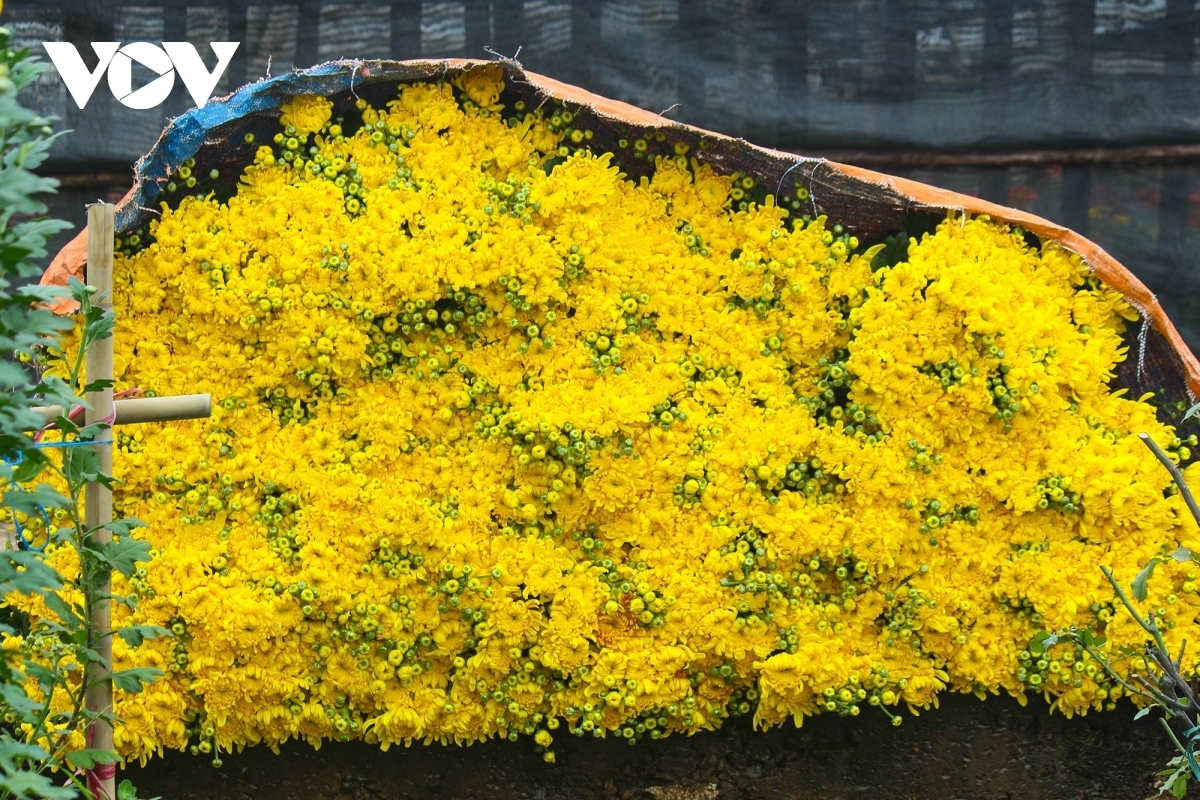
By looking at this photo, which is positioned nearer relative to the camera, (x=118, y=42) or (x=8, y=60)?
(x=8, y=60)

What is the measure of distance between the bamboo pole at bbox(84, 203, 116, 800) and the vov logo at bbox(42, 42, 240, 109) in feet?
4.97

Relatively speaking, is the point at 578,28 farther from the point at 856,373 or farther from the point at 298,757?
the point at 298,757

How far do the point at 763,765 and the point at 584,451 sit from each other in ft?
2.53

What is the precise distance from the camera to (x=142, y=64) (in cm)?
340

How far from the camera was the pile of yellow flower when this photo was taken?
2322 millimetres

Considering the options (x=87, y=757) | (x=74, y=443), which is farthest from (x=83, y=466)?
(x=87, y=757)

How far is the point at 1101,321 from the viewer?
2445mm

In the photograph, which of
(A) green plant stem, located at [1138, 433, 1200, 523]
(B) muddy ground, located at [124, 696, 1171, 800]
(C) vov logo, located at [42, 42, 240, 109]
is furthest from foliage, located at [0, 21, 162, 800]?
(C) vov logo, located at [42, 42, 240, 109]

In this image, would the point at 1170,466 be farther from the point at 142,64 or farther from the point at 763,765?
the point at 142,64

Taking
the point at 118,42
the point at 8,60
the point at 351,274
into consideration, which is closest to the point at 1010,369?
the point at 351,274

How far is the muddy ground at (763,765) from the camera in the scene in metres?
2.48

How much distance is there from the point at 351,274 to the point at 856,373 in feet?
3.22

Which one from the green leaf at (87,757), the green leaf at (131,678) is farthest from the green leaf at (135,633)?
the green leaf at (87,757)

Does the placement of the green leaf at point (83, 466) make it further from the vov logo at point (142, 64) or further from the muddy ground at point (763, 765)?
the vov logo at point (142, 64)
